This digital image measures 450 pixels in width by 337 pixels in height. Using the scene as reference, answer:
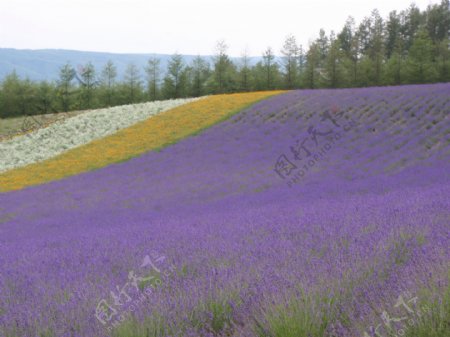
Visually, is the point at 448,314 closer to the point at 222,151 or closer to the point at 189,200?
the point at 189,200

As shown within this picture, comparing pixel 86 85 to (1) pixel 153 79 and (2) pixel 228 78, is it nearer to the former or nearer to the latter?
(1) pixel 153 79

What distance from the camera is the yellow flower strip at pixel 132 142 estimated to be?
1938cm

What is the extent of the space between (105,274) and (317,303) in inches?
78.6

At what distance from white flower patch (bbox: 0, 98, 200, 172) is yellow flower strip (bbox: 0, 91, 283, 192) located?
1.32 meters

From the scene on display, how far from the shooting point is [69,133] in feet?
92.3

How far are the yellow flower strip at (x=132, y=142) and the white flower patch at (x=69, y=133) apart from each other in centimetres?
132

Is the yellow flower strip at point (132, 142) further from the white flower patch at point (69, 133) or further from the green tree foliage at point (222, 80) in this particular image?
the green tree foliage at point (222, 80)

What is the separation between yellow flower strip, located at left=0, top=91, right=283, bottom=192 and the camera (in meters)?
19.4

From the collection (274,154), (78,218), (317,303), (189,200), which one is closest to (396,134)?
(274,154)

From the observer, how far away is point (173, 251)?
4.18m

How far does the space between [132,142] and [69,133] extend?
7146mm

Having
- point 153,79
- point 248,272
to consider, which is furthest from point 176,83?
point 248,272

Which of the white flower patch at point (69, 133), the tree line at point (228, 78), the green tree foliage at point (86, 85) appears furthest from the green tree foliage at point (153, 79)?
the white flower patch at point (69, 133)

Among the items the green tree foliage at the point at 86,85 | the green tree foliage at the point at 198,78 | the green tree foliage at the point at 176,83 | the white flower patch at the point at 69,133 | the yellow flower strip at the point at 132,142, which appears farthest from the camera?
the green tree foliage at the point at 198,78
